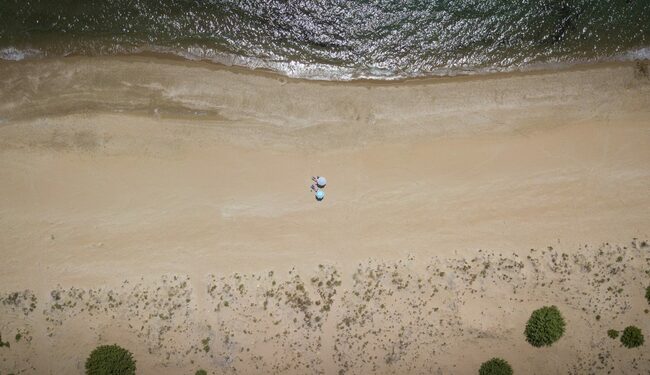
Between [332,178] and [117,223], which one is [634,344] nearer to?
[332,178]

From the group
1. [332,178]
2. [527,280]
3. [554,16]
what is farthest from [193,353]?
[554,16]

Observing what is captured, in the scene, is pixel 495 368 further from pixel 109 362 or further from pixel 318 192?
pixel 109 362

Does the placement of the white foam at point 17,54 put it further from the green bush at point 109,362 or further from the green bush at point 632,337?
the green bush at point 632,337

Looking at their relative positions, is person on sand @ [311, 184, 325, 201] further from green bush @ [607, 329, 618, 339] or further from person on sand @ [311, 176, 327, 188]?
green bush @ [607, 329, 618, 339]

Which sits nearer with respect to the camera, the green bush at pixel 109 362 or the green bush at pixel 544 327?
the green bush at pixel 109 362

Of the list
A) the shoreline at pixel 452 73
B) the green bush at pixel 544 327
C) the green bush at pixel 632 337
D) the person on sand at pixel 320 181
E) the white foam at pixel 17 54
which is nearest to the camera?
the green bush at pixel 544 327

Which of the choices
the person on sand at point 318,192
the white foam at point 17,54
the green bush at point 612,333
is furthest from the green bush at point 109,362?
the green bush at point 612,333
